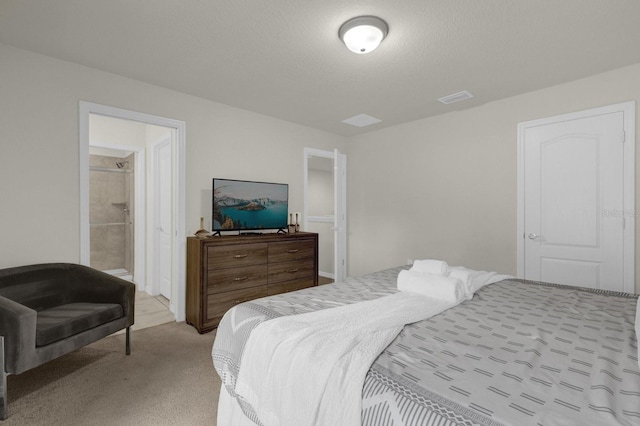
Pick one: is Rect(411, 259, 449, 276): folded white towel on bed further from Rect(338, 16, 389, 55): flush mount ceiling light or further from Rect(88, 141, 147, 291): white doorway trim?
Rect(88, 141, 147, 291): white doorway trim

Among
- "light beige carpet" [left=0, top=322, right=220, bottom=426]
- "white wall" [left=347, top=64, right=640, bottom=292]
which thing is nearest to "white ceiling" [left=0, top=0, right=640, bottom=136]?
"white wall" [left=347, top=64, right=640, bottom=292]

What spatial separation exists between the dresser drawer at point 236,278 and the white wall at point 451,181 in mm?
2126

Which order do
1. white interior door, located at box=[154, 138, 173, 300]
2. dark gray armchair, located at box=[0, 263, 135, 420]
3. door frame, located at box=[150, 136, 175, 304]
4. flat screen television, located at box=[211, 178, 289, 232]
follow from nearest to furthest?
1. dark gray armchair, located at box=[0, 263, 135, 420]
2. flat screen television, located at box=[211, 178, 289, 232]
3. white interior door, located at box=[154, 138, 173, 300]
4. door frame, located at box=[150, 136, 175, 304]

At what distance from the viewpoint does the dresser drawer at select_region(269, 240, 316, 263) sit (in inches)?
144

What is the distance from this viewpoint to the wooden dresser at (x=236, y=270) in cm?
310

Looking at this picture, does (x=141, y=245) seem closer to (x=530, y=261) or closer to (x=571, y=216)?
(x=530, y=261)

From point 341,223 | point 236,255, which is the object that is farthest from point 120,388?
point 341,223

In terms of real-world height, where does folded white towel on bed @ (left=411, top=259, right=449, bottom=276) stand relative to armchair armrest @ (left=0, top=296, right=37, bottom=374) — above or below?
above

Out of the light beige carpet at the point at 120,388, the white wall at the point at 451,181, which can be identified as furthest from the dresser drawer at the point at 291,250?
the white wall at the point at 451,181

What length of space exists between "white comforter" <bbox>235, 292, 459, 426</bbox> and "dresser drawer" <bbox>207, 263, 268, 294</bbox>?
1956mm

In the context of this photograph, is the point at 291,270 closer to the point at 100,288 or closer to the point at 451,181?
the point at 100,288

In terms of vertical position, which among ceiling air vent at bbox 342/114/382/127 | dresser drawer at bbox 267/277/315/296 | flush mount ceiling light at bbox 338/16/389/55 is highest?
ceiling air vent at bbox 342/114/382/127

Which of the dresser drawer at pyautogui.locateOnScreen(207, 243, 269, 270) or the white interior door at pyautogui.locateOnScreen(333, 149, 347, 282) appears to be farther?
the white interior door at pyautogui.locateOnScreen(333, 149, 347, 282)

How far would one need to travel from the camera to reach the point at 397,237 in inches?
181
